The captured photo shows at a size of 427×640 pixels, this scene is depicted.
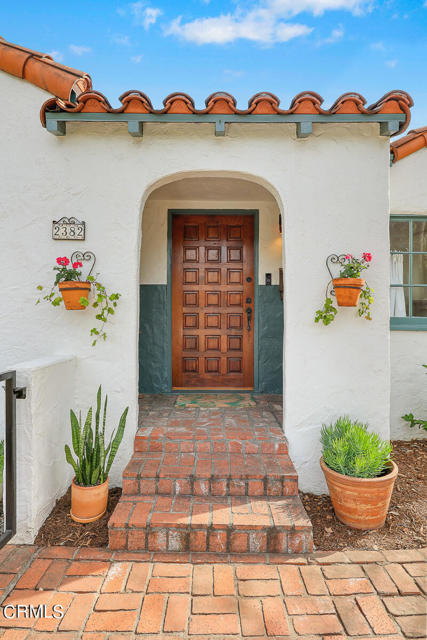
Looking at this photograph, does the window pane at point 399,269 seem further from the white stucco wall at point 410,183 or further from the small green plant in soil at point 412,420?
the small green plant in soil at point 412,420

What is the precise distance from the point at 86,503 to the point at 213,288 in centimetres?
267

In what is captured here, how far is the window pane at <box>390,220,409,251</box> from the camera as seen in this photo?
150 inches

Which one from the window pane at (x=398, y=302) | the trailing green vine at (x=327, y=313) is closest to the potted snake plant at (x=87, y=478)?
the trailing green vine at (x=327, y=313)

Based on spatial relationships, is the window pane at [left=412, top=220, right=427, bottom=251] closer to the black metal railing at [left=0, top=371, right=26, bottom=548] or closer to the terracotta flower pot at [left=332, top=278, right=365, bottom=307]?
the terracotta flower pot at [left=332, top=278, right=365, bottom=307]

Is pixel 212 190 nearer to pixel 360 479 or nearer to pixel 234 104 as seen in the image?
pixel 234 104

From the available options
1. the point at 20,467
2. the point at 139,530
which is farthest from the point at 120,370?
the point at 139,530

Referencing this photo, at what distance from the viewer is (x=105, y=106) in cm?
246

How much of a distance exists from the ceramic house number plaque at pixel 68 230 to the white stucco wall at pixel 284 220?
0.06 metres

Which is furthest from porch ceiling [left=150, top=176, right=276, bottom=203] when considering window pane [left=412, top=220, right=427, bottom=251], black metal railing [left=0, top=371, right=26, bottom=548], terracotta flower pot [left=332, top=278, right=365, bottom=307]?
black metal railing [left=0, top=371, right=26, bottom=548]

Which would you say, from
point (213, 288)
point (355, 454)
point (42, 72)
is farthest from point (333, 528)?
point (42, 72)

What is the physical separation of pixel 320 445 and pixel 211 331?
193cm

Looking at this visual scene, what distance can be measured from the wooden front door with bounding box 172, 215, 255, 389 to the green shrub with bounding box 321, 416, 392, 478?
71.3 inches

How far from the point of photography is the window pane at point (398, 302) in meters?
3.76

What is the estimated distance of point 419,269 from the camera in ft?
12.8
